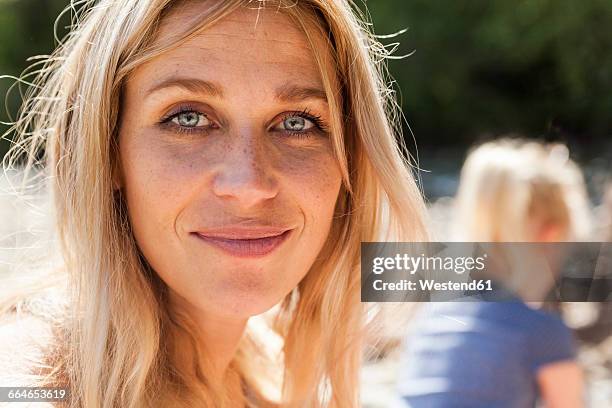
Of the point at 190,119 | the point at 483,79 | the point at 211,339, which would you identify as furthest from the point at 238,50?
the point at 483,79

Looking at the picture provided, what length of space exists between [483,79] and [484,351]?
6.94ft

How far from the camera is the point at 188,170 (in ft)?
2.28

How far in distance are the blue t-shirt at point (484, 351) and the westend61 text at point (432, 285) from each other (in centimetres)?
2

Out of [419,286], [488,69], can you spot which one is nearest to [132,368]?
[419,286]

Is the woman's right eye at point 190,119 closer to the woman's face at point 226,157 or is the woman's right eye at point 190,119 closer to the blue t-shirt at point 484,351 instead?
the woman's face at point 226,157

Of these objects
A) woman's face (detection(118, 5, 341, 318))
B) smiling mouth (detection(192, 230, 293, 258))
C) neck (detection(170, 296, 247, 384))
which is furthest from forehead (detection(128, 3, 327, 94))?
neck (detection(170, 296, 247, 384))

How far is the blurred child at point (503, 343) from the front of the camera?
883mm

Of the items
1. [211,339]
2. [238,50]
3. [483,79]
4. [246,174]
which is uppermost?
[483,79]

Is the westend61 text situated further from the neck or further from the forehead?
the forehead

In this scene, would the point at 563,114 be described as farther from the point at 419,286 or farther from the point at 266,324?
the point at 266,324

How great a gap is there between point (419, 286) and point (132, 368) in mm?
377

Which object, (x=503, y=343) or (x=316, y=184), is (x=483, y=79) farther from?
(x=316, y=184)

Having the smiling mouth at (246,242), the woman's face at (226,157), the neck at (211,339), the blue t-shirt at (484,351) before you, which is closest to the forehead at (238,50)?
the woman's face at (226,157)

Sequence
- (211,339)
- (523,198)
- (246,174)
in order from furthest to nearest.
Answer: (523,198)
(211,339)
(246,174)
